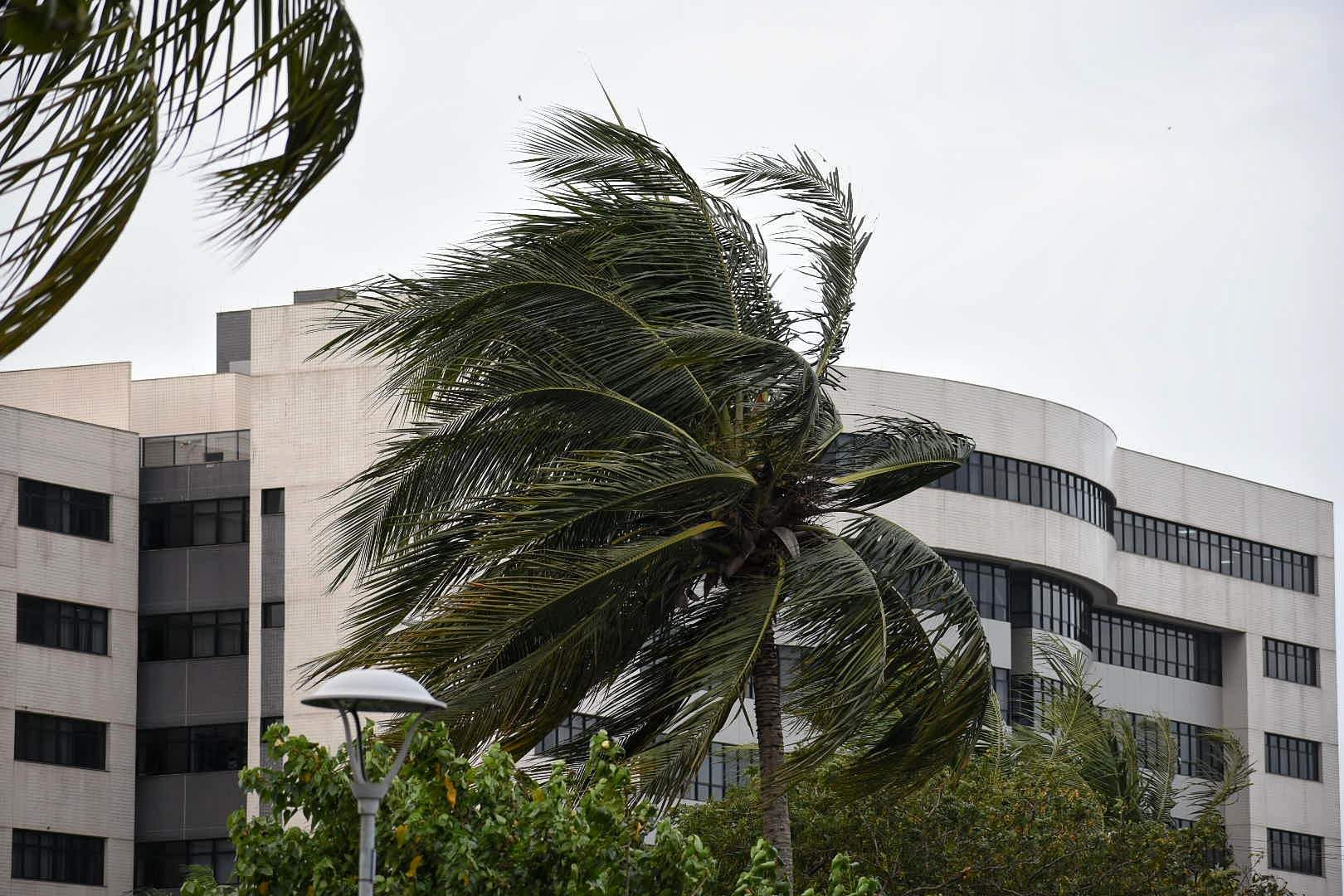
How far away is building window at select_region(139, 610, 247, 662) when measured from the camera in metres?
42.4

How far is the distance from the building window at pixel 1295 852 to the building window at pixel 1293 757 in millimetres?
1644

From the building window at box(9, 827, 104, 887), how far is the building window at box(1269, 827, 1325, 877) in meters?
Result: 31.1

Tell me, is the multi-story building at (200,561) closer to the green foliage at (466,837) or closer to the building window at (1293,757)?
the building window at (1293,757)

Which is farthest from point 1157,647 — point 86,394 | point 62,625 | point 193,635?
point 62,625

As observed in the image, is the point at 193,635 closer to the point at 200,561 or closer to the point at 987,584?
the point at 200,561

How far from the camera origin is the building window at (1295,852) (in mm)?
56625

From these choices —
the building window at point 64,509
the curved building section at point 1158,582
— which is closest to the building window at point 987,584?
the curved building section at point 1158,582

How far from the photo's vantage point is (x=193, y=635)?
42.7 metres

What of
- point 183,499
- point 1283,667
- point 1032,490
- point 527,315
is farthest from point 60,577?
point 1283,667

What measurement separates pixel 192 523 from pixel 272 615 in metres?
2.90

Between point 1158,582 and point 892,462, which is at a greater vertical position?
point 1158,582

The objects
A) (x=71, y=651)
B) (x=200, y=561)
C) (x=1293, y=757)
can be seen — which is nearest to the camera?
(x=71, y=651)

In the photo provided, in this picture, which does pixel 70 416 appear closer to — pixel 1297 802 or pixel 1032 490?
pixel 1032 490

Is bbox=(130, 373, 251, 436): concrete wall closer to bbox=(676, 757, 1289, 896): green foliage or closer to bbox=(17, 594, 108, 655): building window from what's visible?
bbox=(17, 594, 108, 655): building window
